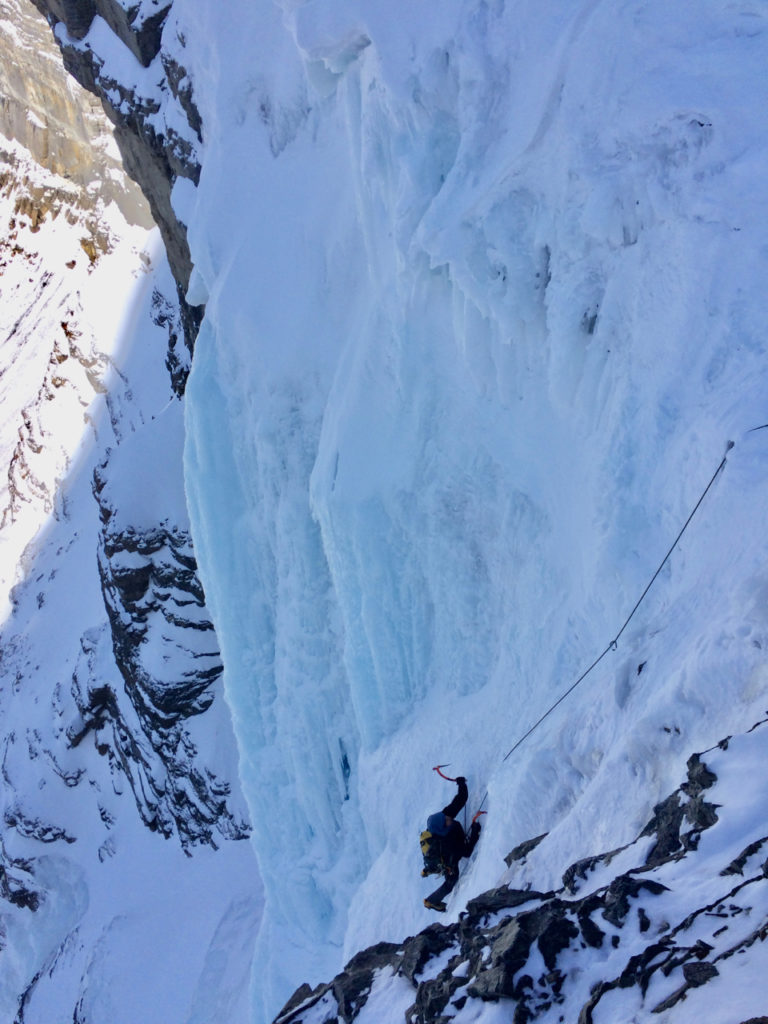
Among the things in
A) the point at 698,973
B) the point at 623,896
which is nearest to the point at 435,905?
the point at 623,896

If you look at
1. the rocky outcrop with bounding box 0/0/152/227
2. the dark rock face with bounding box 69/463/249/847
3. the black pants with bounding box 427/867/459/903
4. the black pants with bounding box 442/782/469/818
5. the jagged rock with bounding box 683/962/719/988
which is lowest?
the jagged rock with bounding box 683/962/719/988

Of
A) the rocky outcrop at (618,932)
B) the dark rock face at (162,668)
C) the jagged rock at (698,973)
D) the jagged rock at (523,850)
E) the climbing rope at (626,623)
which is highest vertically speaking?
the dark rock face at (162,668)

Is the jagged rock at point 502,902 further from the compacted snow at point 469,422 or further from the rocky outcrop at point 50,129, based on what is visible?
the rocky outcrop at point 50,129

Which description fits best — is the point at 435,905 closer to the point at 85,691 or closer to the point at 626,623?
the point at 626,623

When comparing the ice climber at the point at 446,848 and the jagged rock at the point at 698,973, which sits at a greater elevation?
the ice climber at the point at 446,848

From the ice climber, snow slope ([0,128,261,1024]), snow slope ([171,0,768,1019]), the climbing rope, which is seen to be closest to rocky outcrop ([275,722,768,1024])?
snow slope ([171,0,768,1019])

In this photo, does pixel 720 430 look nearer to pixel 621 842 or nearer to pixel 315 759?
pixel 621 842

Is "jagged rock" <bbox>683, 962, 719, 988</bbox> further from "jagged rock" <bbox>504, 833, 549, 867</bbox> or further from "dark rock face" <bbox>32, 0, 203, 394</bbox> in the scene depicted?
"dark rock face" <bbox>32, 0, 203, 394</bbox>

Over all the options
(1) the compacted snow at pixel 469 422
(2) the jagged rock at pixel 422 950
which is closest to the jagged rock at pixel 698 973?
(1) the compacted snow at pixel 469 422
